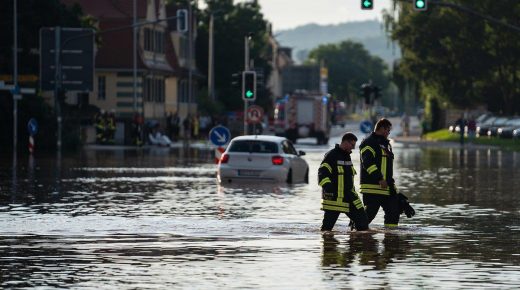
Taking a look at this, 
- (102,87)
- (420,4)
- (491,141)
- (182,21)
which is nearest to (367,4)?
(420,4)

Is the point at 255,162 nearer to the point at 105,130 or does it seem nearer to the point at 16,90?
the point at 16,90

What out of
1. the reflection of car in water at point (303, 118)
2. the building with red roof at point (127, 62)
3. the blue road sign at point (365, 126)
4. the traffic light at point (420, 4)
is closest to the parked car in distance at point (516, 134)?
the reflection of car in water at point (303, 118)

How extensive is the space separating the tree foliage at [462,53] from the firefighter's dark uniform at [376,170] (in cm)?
7145

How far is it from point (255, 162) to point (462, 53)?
61.8 meters

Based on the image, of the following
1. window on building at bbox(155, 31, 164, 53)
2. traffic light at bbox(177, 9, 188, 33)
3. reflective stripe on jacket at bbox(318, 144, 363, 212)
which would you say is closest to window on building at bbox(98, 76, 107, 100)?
window on building at bbox(155, 31, 164, 53)

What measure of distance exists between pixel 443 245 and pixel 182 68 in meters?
85.4

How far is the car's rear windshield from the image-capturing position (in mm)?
35938

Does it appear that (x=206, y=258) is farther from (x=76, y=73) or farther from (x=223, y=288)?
(x=76, y=73)

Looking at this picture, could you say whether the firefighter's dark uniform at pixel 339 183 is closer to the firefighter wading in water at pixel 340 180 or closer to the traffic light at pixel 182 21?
the firefighter wading in water at pixel 340 180

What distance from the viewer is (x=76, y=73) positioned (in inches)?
2451

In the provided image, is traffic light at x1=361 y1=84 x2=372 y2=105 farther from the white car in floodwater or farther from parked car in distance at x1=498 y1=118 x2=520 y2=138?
the white car in floodwater

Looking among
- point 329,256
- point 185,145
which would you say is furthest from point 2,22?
point 329,256

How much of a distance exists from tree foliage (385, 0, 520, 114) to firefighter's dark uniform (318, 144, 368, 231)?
236 ft

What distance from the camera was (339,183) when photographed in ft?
65.0
